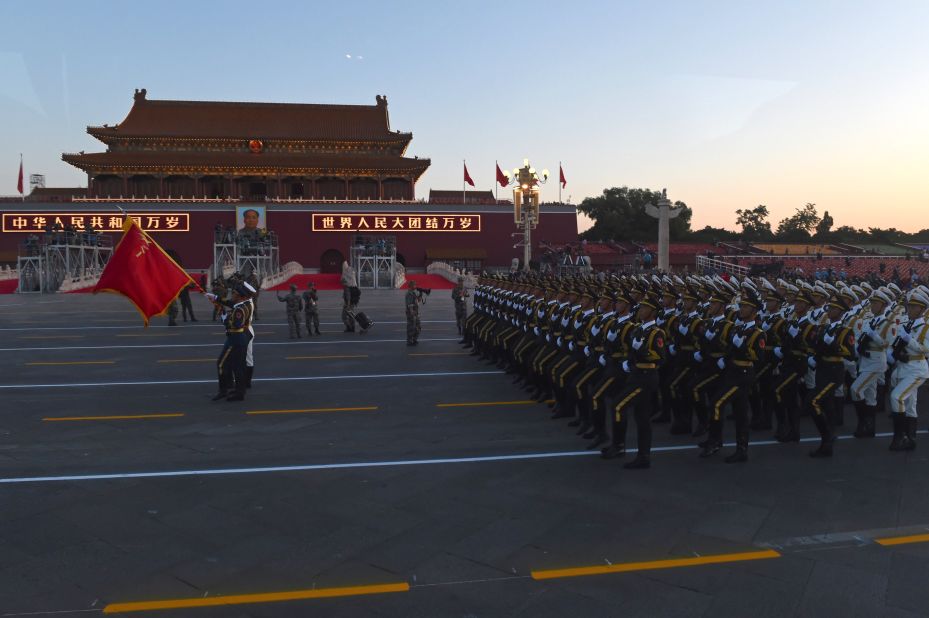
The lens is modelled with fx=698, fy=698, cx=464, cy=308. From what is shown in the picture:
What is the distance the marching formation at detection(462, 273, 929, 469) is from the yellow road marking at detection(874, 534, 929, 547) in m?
2.02

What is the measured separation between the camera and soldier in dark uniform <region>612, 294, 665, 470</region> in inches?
281

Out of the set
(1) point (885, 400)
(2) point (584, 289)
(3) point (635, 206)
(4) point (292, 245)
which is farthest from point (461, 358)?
(3) point (635, 206)

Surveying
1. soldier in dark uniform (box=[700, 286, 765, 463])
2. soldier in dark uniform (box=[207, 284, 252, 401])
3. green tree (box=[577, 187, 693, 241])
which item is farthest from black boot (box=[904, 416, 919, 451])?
green tree (box=[577, 187, 693, 241])

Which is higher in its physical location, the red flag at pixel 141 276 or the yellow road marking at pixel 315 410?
the red flag at pixel 141 276

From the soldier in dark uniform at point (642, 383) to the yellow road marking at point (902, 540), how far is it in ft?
7.43

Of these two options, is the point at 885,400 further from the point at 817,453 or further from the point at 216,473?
the point at 216,473

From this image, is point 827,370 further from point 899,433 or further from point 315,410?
point 315,410

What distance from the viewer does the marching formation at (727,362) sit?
24.2 feet

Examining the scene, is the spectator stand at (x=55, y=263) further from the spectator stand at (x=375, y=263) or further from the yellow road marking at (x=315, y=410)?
the yellow road marking at (x=315, y=410)

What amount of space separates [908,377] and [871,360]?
2.25 ft

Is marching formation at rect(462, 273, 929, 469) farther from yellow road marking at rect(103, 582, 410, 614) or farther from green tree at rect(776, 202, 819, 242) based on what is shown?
green tree at rect(776, 202, 819, 242)

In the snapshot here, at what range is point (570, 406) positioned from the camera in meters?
9.38

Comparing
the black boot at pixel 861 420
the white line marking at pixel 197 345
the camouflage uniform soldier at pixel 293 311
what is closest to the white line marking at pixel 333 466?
the black boot at pixel 861 420

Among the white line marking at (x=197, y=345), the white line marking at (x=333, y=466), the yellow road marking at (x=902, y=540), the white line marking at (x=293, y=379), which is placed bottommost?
the yellow road marking at (x=902, y=540)
